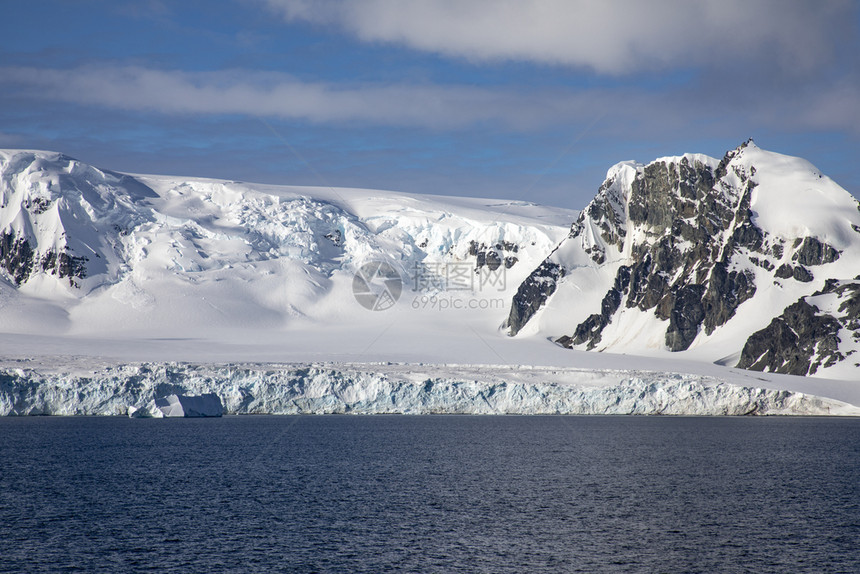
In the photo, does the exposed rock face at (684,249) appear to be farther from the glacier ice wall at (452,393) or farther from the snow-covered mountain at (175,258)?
the glacier ice wall at (452,393)

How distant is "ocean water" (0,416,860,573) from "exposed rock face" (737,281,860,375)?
5514 cm

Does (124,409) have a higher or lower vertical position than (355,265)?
Result: lower

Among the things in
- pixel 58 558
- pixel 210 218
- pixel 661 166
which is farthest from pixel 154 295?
pixel 58 558

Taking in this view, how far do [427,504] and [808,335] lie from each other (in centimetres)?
10664

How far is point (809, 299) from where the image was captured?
138625 millimetres

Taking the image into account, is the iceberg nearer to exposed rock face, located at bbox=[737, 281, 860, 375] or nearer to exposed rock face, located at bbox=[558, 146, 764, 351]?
exposed rock face, located at bbox=[737, 281, 860, 375]

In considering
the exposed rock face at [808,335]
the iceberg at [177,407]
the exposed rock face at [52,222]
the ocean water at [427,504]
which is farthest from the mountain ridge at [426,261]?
the ocean water at [427,504]

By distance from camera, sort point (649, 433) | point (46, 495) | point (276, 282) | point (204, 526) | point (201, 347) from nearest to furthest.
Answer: point (204, 526), point (46, 495), point (649, 433), point (201, 347), point (276, 282)

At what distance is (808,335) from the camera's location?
133 metres

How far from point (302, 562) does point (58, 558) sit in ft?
29.4

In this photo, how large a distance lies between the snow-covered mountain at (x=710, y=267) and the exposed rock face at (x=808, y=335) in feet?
0.66

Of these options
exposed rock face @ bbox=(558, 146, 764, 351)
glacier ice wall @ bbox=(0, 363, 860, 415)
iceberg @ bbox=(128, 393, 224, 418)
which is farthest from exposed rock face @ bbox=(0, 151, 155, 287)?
exposed rock face @ bbox=(558, 146, 764, 351)

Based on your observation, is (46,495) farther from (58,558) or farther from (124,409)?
(124,409)

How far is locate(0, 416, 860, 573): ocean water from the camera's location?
32500 mm
